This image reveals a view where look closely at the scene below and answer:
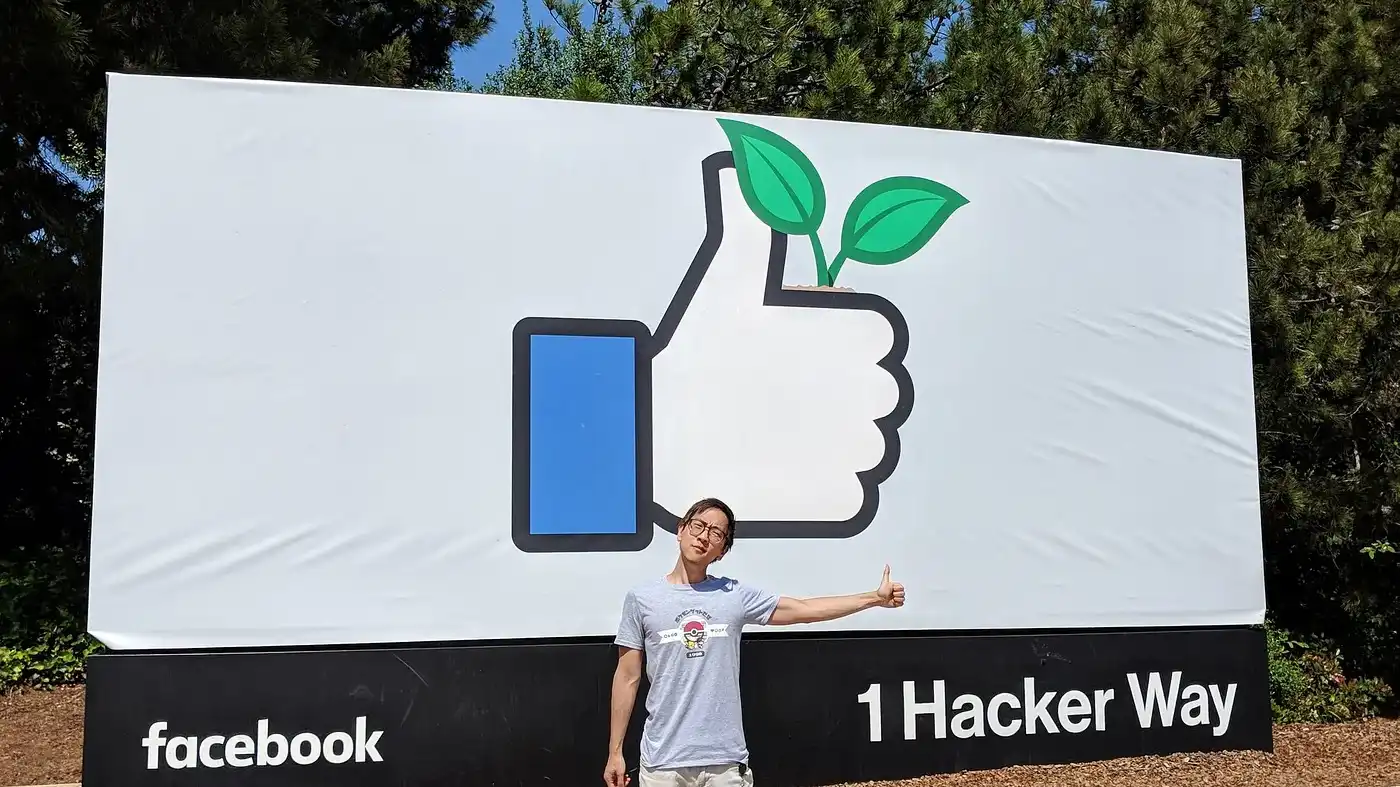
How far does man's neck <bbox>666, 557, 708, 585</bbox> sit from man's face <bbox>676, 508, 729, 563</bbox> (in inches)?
1.8

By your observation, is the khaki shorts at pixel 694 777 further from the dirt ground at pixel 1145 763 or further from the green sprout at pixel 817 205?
the green sprout at pixel 817 205

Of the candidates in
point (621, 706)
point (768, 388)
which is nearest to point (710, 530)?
point (621, 706)

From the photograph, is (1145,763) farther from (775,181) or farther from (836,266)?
(775,181)

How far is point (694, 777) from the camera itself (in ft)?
12.9

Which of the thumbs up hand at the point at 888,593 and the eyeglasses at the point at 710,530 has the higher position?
the eyeglasses at the point at 710,530

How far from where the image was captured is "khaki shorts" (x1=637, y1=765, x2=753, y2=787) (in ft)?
12.9

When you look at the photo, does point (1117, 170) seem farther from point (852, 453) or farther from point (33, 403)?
point (33, 403)

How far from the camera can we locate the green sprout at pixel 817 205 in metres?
6.46

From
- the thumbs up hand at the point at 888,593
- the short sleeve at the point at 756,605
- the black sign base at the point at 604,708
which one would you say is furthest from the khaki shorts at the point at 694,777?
the black sign base at the point at 604,708

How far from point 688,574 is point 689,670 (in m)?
0.31

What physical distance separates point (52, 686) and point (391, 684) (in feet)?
14.8

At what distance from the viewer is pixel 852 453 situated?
635cm

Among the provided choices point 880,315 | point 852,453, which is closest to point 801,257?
point 880,315

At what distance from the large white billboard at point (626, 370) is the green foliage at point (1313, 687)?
2.50 m
